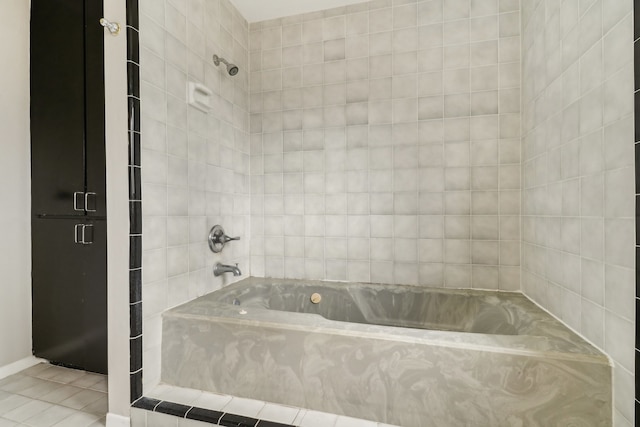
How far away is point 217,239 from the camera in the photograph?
2051 millimetres

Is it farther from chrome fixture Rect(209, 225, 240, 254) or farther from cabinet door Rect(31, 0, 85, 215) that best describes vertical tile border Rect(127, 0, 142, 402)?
cabinet door Rect(31, 0, 85, 215)

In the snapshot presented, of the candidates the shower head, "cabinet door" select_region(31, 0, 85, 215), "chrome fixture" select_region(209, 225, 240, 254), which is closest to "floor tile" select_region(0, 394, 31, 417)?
"cabinet door" select_region(31, 0, 85, 215)

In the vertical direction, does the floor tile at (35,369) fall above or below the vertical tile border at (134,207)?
below

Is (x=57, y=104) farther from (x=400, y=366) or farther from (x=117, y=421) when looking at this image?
(x=400, y=366)

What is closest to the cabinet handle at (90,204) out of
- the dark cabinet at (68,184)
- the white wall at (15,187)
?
the dark cabinet at (68,184)

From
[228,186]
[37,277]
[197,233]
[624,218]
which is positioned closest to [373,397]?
[624,218]

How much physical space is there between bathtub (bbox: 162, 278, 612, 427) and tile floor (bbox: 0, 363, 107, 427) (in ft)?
1.42

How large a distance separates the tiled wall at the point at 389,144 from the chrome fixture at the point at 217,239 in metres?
0.44

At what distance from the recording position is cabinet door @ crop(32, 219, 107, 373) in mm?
1883

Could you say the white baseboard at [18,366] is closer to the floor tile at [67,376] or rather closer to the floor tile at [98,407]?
the floor tile at [67,376]

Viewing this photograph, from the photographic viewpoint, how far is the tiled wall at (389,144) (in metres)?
2.03

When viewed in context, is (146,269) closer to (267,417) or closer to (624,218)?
(267,417)

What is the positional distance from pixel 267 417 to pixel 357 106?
1.94 meters

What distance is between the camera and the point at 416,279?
2.18 m
